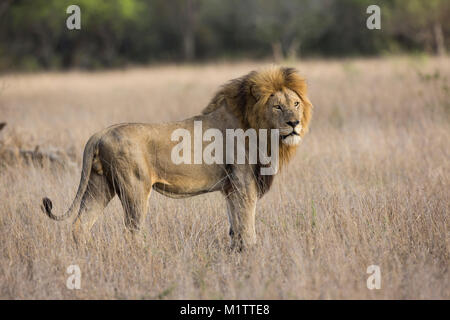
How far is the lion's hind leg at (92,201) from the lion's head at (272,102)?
1.06 meters

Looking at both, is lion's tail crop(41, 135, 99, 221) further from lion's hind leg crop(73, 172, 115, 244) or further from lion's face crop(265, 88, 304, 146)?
lion's face crop(265, 88, 304, 146)

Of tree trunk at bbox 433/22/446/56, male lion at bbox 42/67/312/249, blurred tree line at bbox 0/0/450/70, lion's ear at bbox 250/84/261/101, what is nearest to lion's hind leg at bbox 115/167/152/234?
male lion at bbox 42/67/312/249

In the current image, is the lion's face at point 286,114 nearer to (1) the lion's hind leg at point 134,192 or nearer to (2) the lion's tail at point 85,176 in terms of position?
(1) the lion's hind leg at point 134,192

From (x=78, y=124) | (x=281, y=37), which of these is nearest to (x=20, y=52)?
(x=281, y=37)

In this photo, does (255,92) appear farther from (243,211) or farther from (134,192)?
(134,192)

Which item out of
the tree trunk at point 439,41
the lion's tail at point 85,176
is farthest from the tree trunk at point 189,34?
the lion's tail at point 85,176

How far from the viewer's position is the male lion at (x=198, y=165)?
443 centimetres

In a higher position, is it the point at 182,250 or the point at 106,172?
the point at 106,172

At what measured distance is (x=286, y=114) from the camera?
185 inches

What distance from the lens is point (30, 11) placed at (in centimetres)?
3566

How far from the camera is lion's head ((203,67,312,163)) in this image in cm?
472
